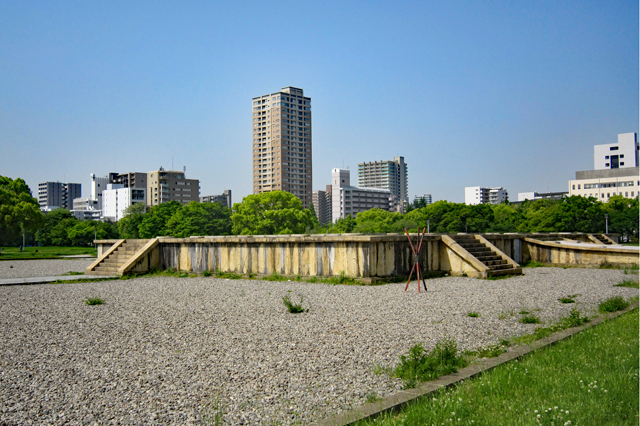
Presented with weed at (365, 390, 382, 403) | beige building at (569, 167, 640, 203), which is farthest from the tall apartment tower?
weed at (365, 390, 382, 403)

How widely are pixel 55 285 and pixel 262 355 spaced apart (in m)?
12.3

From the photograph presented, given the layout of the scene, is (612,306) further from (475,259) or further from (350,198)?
(350,198)

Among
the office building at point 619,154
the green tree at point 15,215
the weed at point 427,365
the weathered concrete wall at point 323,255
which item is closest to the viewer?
the weed at point 427,365

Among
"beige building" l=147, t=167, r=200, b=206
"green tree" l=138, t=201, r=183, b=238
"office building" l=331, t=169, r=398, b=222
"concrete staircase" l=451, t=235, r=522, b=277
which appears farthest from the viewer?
"office building" l=331, t=169, r=398, b=222

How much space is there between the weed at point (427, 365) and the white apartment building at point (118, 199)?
166 m

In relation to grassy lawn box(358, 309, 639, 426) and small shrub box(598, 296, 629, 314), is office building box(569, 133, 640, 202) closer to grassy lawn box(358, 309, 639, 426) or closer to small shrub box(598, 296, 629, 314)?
small shrub box(598, 296, 629, 314)

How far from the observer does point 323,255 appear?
15.2 meters

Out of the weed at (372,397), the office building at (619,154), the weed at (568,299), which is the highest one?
the office building at (619,154)

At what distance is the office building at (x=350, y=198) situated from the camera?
185375mm

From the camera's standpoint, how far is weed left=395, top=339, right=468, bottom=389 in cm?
497

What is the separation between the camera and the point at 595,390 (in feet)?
14.2

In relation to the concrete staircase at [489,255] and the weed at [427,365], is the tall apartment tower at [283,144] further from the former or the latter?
the weed at [427,365]

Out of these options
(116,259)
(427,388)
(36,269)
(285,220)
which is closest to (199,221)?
(285,220)

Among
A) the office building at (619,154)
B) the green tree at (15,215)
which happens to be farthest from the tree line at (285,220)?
the office building at (619,154)
